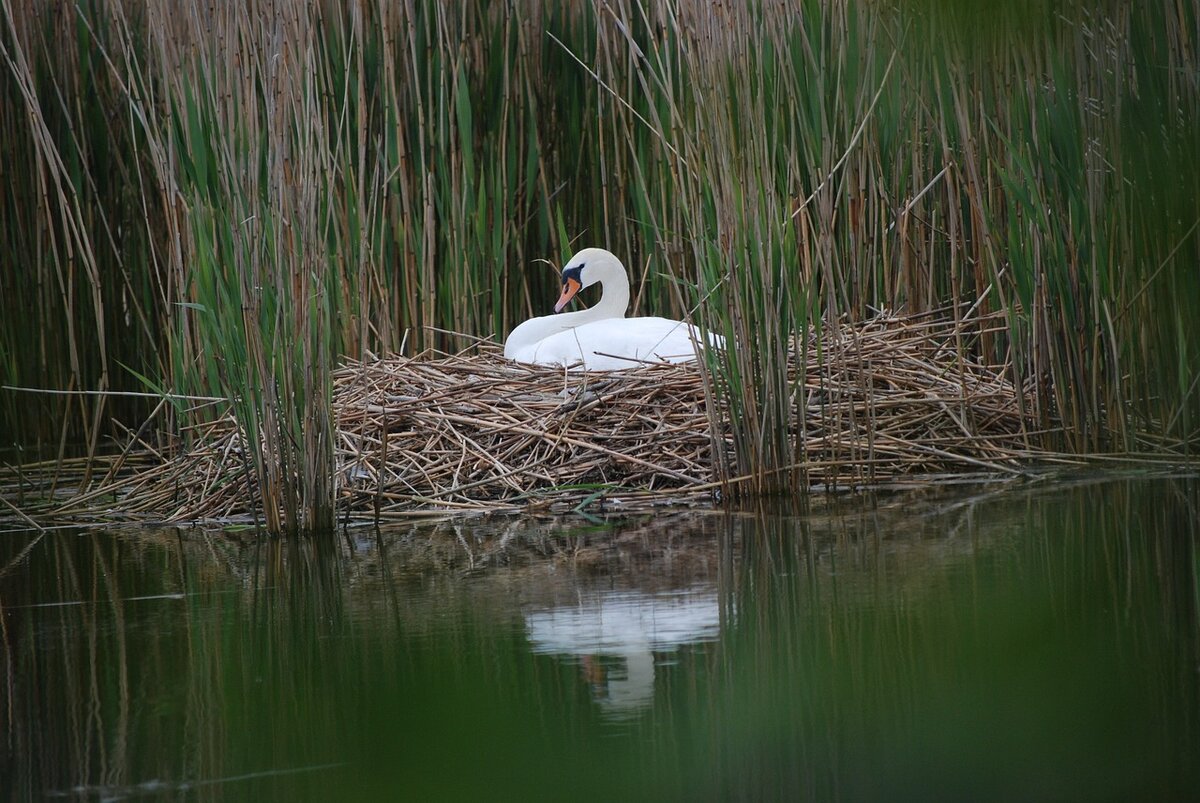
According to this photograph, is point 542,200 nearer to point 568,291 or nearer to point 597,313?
point 568,291

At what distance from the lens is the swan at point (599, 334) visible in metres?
5.46

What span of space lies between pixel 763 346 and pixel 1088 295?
1.08m

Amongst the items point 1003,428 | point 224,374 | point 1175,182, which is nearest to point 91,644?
point 224,374

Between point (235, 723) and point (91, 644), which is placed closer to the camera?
point (235, 723)

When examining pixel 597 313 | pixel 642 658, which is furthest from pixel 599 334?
pixel 642 658

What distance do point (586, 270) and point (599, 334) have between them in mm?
762

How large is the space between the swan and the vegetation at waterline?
0.74ft

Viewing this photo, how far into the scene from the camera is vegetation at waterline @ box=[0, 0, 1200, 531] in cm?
420

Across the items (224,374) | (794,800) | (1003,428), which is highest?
(224,374)

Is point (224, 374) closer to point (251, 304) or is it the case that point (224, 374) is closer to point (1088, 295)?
point (251, 304)

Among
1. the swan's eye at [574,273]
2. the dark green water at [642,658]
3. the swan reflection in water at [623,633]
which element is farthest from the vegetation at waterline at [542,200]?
the swan reflection in water at [623,633]

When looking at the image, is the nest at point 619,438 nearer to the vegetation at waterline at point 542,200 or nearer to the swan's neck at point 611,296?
the vegetation at waterline at point 542,200

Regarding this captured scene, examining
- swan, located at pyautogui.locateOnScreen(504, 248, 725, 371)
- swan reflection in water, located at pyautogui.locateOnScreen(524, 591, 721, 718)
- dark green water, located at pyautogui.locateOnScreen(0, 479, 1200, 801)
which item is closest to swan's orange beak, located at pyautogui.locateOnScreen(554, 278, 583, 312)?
swan, located at pyautogui.locateOnScreen(504, 248, 725, 371)

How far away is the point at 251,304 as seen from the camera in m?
4.18
